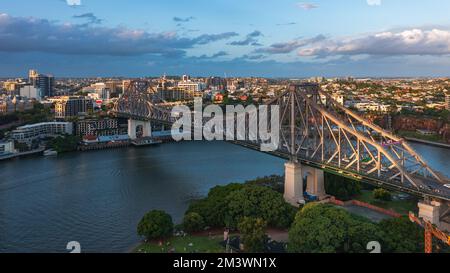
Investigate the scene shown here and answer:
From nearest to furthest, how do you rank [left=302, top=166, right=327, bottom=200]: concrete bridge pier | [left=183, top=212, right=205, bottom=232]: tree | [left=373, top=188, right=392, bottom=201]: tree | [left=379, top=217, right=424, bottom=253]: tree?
1. [left=379, top=217, right=424, bottom=253]: tree
2. [left=183, top=212, right=205, bottom=232]: tree
3. [left=373, top=188, right=392, bottom=201]: tree
4. [left=302, top=166, right=327, bottom=200]: concrete bridge pier

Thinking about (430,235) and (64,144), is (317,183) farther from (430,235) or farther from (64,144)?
(64,144)

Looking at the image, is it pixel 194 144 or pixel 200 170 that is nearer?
pixel 200 170

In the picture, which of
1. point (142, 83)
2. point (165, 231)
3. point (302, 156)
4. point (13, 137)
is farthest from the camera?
point (142, 83)

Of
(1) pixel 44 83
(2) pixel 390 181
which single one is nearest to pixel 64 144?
(2) pixel 390 181

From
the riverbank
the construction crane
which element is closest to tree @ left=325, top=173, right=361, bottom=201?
the construction crane

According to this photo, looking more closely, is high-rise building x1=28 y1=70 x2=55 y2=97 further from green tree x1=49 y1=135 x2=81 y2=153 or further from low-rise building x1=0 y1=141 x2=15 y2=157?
low-rise building x1=0 y1=141 x2=15 y2=157
